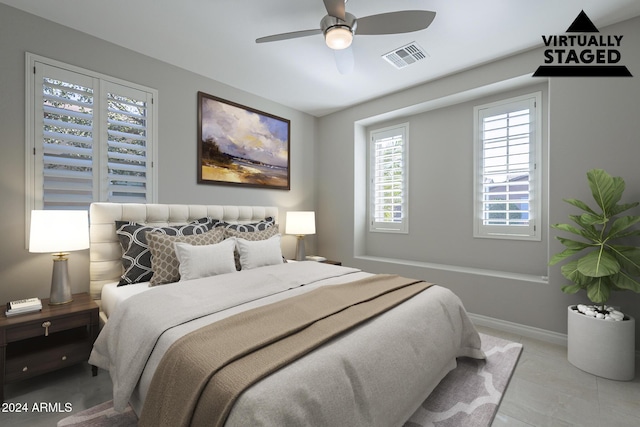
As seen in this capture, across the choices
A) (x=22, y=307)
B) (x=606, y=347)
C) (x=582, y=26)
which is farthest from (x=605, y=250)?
(x=22, y=307)

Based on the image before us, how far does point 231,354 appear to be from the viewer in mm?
1158

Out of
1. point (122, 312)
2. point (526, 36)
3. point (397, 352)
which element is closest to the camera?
point (397, 352)

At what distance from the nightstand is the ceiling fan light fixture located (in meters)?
2.66

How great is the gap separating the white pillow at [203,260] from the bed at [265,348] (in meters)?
0.02

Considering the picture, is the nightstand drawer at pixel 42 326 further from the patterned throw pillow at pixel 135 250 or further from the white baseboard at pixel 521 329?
the white baseboard at pixel 521 329

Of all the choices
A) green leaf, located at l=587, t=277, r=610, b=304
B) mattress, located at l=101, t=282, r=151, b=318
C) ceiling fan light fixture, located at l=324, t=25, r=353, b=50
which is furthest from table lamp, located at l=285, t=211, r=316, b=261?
green leaf, located at l=587, t=277, r=610, b=304

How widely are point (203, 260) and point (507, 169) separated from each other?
3.28m

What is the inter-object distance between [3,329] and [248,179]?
2.53m

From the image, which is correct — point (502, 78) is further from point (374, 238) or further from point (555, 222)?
point (374, 238)

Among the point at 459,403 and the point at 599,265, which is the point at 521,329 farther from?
the point at 459,403

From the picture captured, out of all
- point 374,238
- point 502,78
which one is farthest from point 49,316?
point 502,78

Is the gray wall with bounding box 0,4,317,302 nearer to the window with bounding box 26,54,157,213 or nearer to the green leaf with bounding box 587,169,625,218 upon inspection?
the window with bounding box 26,54,157,213

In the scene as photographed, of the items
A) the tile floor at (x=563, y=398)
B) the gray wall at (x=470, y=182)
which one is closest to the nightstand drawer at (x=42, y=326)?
the tile floor at (x=563, y=398)

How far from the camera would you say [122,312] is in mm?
1752
